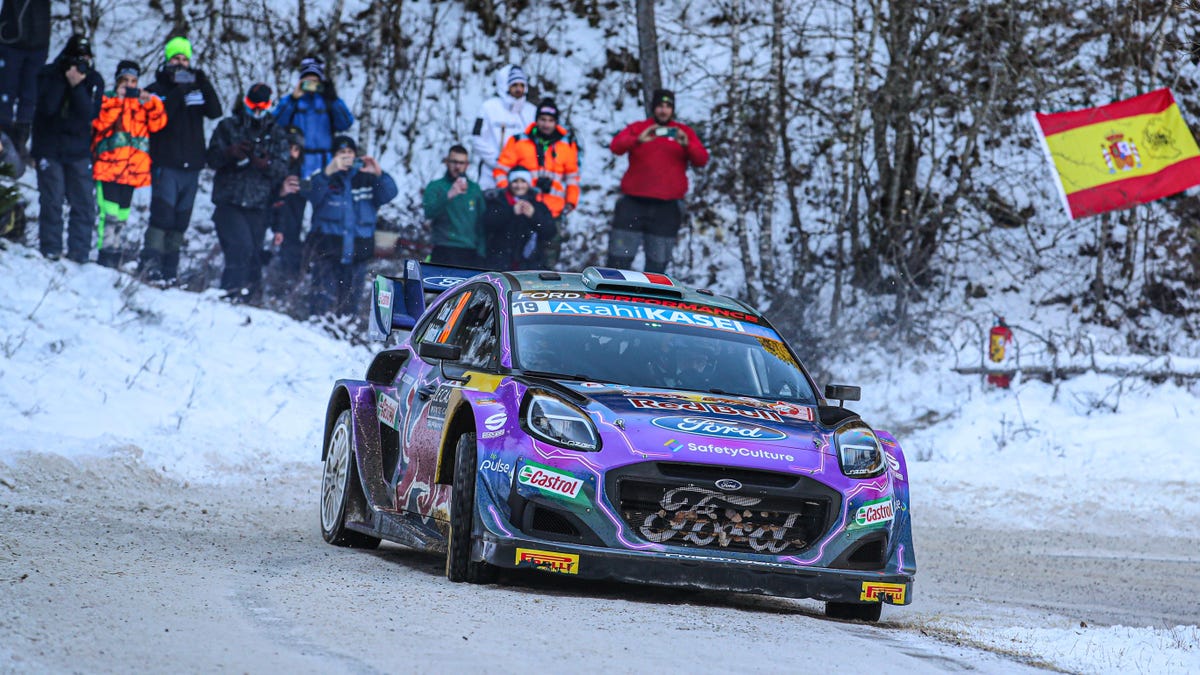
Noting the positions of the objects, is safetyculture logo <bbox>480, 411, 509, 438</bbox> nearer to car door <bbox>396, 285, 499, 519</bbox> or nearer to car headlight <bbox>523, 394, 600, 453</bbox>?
car headlight <bbox>523, 394, 600, 453</bbox>

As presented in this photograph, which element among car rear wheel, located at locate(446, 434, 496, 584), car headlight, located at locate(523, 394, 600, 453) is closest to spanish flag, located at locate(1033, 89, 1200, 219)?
car headlight, located at locate(523, 394, 600, 453)

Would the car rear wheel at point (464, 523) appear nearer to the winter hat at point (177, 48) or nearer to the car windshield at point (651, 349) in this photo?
the car windshield at point (651, 349)

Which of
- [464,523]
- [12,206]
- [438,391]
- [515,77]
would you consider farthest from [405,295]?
[515,77]

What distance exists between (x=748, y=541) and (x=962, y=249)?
1751cm

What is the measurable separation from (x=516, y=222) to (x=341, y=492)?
8.99 meters

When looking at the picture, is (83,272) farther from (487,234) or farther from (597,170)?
(597,170)

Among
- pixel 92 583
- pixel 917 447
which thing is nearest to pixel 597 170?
pixel 917 447

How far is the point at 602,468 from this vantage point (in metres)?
6.62

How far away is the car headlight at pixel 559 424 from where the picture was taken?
670 cm

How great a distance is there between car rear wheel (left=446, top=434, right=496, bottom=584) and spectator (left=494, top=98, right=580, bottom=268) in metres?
11.0

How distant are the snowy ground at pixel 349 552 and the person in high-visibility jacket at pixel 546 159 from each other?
2.75 meters

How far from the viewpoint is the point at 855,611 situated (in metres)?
7.18

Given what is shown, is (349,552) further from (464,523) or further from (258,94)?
(258,94)

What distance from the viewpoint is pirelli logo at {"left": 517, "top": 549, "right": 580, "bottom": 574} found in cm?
662
